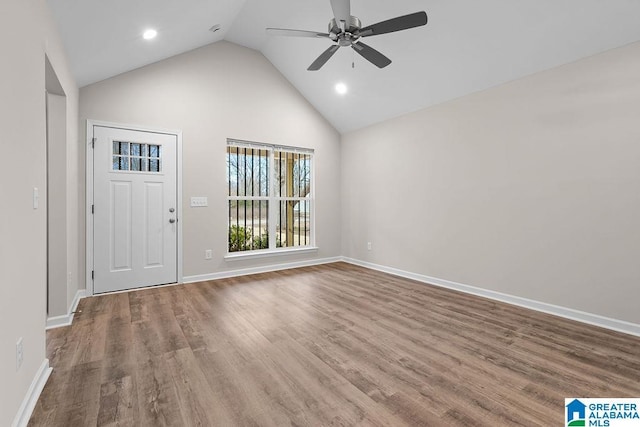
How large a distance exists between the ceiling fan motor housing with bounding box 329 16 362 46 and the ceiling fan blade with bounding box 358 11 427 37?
0.20 ft

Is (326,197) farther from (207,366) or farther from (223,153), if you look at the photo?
(207,366)

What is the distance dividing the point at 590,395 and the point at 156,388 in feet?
8.55

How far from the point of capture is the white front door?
379 centimetres

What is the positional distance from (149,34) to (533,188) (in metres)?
4.48

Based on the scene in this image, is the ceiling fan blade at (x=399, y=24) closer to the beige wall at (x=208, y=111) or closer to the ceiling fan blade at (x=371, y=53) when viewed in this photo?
the ceiling fan blade at (x=371, y=53)

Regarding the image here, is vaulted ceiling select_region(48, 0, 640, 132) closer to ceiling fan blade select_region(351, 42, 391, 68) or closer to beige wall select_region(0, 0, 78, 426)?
ceiling fan blade select_region(351, 42, 391, 68)

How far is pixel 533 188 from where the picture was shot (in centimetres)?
325

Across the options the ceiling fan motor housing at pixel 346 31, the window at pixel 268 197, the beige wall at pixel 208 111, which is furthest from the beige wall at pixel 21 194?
the window at pixel 268 197

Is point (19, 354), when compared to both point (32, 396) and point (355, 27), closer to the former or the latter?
point (32, 396)

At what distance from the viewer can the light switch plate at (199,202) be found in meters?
4.40

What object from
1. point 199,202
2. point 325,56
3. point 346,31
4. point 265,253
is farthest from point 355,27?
point 265,253

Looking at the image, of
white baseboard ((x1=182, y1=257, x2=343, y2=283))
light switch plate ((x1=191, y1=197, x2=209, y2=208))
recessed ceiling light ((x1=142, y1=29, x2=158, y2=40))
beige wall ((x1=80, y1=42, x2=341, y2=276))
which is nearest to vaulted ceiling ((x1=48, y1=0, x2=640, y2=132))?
recessed ceiling light ((x1=142, y1=29, x2=158, y2=40))

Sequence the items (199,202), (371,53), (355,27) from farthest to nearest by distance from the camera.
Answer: (199,202) < (371,53) < (355,27)

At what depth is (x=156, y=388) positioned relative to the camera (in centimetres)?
185
